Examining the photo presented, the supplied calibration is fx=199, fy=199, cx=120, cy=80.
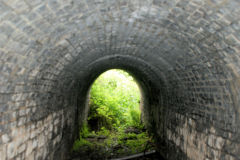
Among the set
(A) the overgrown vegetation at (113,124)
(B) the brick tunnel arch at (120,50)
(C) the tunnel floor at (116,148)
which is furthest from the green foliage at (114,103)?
(B) the brick tunnel arch at (120,50)

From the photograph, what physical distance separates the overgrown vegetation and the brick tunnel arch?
367 cm

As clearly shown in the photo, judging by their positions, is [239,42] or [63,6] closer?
[63,6]

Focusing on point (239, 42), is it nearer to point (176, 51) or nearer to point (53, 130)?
point (176, 51)

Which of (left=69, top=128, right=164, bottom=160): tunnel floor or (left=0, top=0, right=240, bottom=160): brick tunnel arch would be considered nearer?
(left=0, top=0, right=240, bottom=160): brick tunnel arch

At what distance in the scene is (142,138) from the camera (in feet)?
41.3

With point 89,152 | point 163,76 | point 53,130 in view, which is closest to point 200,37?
point 163,76

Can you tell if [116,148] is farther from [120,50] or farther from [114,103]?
[114,103]

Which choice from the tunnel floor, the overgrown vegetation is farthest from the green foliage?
the tunnel floor

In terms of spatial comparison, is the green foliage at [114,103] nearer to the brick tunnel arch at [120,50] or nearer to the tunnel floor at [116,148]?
the tunnel floor at [116,148]

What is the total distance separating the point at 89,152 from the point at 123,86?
1224cm

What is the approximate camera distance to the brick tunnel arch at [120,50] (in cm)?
310

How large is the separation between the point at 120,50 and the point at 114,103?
10.9m

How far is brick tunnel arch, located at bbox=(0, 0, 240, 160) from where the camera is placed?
310cm

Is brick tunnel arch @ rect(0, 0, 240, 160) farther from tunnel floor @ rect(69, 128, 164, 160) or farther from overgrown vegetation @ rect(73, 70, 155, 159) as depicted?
overgrown vegetation @ rect(73, 70, 155, 159)
